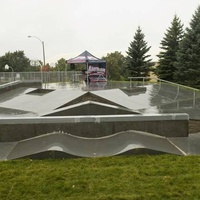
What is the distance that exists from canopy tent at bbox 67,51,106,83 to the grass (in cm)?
1554

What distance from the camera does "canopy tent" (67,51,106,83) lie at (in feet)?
66.2

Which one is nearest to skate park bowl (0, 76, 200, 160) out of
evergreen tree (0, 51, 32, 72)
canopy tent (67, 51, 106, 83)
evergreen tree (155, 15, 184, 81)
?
canopy tent (67, 51, 106, 83)

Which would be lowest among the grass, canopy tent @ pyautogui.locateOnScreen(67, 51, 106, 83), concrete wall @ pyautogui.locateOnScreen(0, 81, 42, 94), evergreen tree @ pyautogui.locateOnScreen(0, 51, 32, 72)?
the grass

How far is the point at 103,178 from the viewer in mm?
3914

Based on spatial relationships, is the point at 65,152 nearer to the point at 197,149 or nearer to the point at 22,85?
the point at 197,149

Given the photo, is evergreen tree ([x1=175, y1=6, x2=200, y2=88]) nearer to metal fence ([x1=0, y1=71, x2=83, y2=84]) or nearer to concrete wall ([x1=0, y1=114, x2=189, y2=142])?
metal fence ([x1=0, y1=71, x2=83, y2=84])

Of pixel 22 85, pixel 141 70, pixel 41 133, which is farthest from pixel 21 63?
pixel 41 133

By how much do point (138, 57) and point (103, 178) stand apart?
104 ft

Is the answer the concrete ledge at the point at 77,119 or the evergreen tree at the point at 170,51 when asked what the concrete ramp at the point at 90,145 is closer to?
the concrete ledge at the point at 77,119

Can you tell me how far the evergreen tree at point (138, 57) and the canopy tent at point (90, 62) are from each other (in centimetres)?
1286

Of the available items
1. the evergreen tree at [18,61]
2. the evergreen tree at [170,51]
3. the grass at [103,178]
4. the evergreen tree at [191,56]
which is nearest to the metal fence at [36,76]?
the evergreen tree at [170,51]

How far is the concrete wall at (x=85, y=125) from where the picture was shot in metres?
6.05

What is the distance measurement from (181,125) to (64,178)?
11.7 ft

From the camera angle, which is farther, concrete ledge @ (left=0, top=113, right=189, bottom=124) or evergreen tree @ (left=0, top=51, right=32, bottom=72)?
evergreen tree @ (left=0, top=51, right=32, bottom=72)
